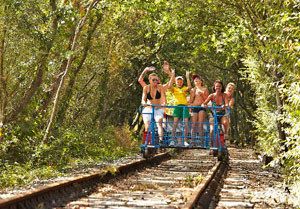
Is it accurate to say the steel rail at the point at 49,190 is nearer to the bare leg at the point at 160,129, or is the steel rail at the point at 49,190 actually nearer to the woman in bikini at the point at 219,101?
the bare leg at the point at 160,129

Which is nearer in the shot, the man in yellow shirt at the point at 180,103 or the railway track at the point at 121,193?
the railway track at the point at 121,193

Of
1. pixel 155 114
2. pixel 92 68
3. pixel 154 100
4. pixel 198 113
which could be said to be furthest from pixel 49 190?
pixel 92 68

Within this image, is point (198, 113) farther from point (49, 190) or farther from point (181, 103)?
point (49, 190)

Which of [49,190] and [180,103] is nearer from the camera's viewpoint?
[49,190]

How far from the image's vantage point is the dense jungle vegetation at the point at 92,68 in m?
9.66

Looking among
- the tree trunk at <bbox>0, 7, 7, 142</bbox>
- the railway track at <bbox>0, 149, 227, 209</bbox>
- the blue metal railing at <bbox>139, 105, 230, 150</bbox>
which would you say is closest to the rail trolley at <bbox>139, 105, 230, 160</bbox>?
the blue metal railing at <bbox>139, 105, 230, 150</bbox>

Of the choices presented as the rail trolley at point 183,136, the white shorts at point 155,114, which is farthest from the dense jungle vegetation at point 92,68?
the white shorts at point 155,114

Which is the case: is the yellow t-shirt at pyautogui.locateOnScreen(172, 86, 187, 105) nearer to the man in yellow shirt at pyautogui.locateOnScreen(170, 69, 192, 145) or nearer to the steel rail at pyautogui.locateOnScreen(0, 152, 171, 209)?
the man in yellow shirt at pyautogui.locateOnScreen(170, 69, 192, 145)

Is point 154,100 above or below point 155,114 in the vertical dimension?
above

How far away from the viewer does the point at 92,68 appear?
910 inches

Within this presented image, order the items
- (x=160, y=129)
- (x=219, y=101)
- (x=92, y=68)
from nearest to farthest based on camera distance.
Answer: (x=160, y=129)
(x=219, y=101)
(x=92, y=68)

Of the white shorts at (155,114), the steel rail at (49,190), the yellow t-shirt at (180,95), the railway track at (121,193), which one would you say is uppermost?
the yellow t-shirt at (180,95)

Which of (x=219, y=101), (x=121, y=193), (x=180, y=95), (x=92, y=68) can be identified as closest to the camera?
(x=121, y=193)

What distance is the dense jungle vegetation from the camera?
31.7 ft
